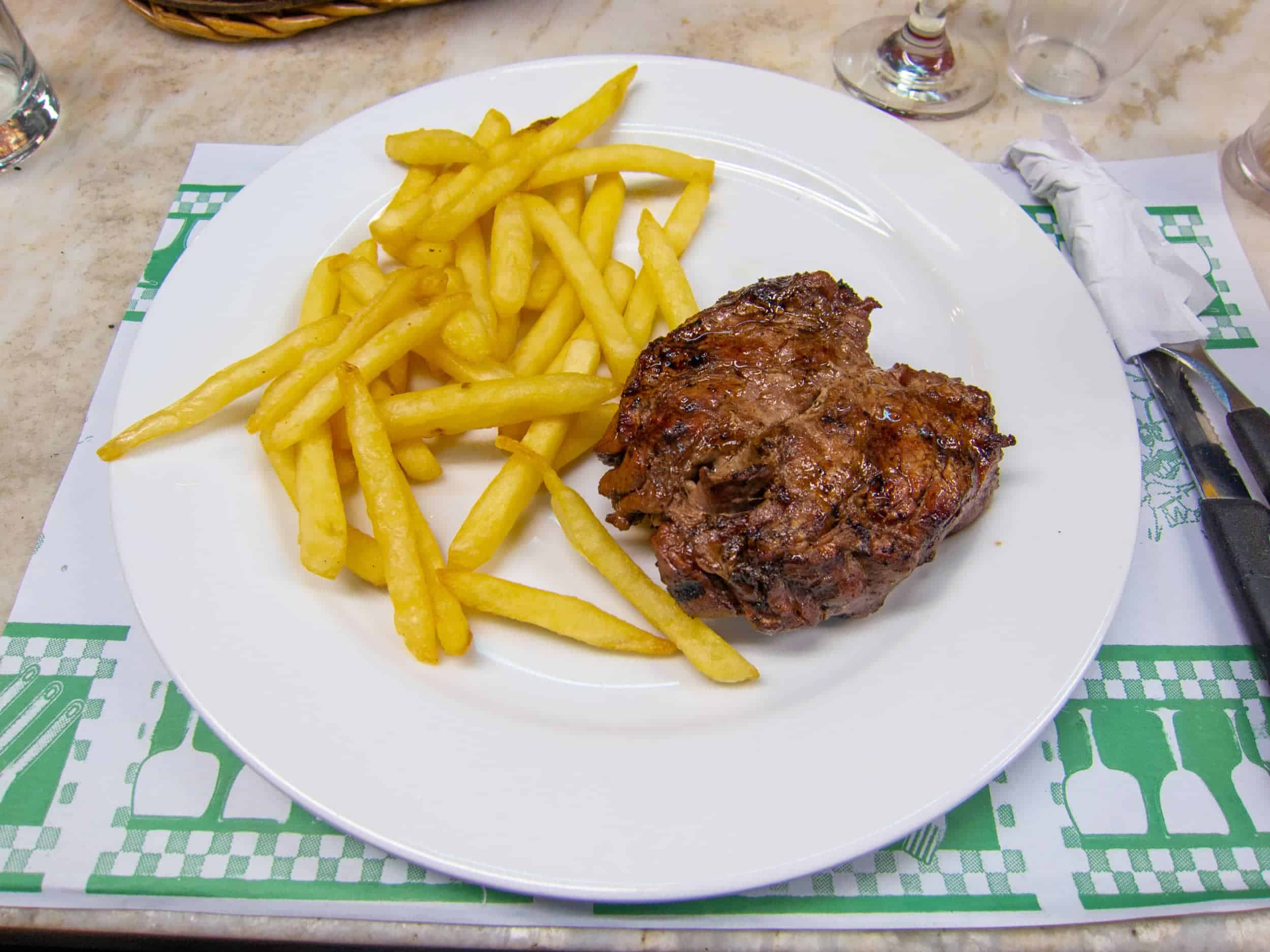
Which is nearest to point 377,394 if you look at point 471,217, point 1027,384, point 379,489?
point 379,489

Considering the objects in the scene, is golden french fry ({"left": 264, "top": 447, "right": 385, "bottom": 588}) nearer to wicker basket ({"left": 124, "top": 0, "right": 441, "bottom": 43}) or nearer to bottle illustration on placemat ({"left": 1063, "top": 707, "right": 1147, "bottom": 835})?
bottle illustration on placemat ({"left": 1063, "top": 707, "right": 1147, "bottom": 835})

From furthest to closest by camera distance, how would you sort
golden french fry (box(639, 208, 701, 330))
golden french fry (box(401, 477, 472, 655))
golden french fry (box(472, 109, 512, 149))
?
golden french fry (box(472, 109, 512, 149))
golden french fry (box(639, 208, 701, 330))
golden french fry (box(401, 477, 472, 655))

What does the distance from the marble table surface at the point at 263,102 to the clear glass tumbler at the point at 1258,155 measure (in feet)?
0.47

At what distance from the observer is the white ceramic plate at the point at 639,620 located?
7.38 ft

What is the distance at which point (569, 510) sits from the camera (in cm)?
258

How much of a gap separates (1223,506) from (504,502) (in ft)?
7.88

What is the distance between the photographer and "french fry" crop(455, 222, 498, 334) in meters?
3.04

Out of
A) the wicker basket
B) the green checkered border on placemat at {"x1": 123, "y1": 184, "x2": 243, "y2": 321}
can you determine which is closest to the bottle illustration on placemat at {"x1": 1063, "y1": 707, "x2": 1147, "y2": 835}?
the green checkered border on placemat at {"x1": 123, "y1": 184, "x2": 243, "y2": 321}

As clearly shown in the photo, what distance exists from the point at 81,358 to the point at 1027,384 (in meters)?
3.72

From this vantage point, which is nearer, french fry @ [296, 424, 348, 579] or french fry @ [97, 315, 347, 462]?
french fry @ [296, 424, 348, 579]

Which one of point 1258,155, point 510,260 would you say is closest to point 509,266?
point 510,260

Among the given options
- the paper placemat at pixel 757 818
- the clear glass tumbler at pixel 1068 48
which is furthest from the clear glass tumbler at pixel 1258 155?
the paper placemat at pixel 757 818

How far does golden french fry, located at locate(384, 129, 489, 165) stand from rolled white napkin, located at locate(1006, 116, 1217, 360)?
2.44 metres

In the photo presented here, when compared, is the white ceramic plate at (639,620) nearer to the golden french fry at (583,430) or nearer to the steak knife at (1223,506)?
the golden french fry at (583,430)
